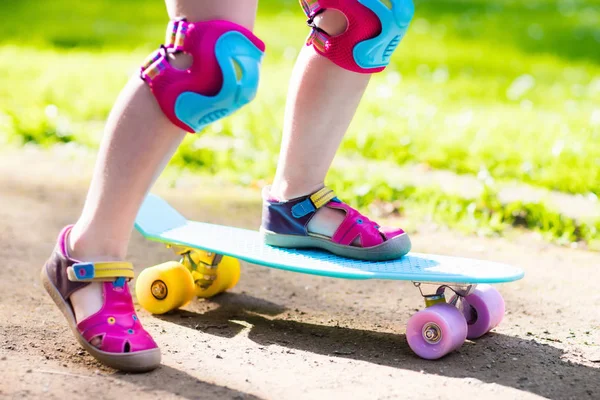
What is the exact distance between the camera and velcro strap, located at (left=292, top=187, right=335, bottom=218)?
8.02ft

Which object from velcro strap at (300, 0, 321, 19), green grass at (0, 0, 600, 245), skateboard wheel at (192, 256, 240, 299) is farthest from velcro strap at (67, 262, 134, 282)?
green grass at (0, 0, 600, 245)

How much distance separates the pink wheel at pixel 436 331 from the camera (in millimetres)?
2137

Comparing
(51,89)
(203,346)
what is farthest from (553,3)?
(203,346)

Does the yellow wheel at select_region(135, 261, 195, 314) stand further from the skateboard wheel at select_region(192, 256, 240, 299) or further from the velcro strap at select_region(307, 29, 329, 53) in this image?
the velcro strap at select_region(307, 29, 329, 53)

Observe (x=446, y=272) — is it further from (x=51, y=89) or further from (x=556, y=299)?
(x=51, y=89)

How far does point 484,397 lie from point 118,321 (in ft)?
2.78

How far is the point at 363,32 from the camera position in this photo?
88.2 inches

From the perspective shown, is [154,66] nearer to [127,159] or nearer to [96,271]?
[127,159]

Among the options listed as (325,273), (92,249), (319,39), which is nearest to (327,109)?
(319,39)

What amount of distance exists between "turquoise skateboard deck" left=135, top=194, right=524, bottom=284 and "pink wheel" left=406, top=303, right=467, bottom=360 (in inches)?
3.3

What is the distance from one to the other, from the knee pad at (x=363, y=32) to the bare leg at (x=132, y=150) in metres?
0.39

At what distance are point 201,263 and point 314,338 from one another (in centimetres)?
49

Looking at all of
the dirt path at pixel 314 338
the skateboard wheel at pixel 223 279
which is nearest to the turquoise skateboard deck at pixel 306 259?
the skateboard wheel at pixel 223 279

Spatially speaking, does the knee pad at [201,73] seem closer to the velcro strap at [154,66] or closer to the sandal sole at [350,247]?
the velcro strap at [154,66]
